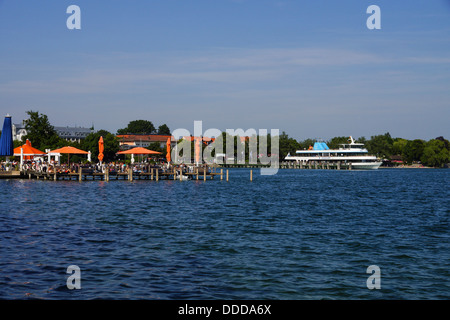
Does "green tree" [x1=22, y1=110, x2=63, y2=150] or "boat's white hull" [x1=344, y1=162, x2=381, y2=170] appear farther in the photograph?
"boat's white hull" [x1=344, y1=162, x2=381, y2=170]

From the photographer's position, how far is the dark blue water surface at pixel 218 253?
1290 cm

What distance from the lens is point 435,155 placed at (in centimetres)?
18862

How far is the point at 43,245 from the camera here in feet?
59.4

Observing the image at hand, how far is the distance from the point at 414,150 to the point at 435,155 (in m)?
8.22

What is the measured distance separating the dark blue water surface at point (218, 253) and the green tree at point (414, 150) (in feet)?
566

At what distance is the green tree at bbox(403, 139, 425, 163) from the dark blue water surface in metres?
172

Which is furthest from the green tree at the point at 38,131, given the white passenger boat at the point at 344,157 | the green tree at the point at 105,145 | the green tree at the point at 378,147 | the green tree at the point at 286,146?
the green tree at the point at 378,147

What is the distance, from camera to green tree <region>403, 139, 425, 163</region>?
193000mm

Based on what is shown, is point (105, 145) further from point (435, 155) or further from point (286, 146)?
point (435, 155)

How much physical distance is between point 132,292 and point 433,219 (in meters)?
23.4

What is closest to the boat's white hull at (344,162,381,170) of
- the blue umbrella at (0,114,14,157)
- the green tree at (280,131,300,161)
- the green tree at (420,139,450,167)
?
the green tree at (280,131,300,161)

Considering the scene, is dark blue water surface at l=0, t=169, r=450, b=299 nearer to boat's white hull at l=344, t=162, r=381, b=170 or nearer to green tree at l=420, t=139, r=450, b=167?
boat's white hull at l=344, t=162, r=381, b=170
